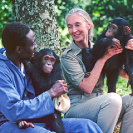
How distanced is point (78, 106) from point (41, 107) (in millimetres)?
755

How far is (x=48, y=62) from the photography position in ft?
8.51

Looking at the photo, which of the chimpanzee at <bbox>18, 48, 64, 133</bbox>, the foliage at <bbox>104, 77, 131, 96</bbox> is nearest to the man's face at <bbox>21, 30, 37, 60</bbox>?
the chimpanzee at <bbox>18, 48, 64, 133</bbox>

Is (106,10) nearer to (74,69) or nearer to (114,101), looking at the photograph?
(74,69)

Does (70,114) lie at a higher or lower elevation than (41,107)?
lower

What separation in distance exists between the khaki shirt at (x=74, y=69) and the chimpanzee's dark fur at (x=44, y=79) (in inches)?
5.5

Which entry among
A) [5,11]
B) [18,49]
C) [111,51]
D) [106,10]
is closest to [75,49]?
[111,51]

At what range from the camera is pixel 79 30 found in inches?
116

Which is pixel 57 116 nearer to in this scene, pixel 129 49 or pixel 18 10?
pixel 129 49

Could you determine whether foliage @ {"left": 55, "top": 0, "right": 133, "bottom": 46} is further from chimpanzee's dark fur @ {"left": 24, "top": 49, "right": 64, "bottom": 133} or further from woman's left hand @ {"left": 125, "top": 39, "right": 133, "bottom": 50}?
chimpanzee's dark fur @ {"left": 24, "top": 49, "right": 64, "bottom": 133}

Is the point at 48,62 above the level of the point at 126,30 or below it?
below

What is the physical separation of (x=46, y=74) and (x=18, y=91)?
54cm

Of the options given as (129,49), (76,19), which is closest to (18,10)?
(76,19)

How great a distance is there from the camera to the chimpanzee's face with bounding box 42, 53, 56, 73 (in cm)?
254

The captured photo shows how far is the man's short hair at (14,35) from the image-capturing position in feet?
6.89
